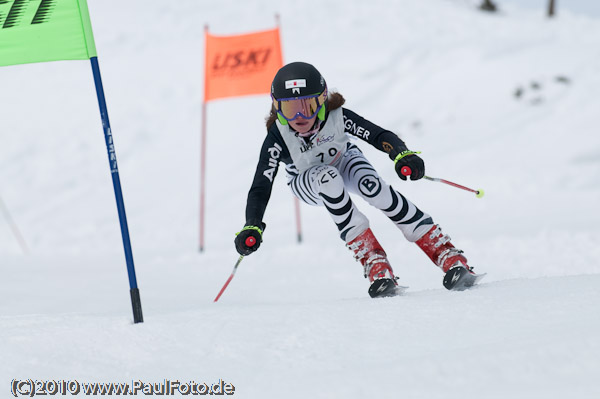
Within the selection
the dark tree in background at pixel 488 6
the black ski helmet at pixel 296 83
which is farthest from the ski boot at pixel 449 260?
the dark tree in background at pixel 488 6

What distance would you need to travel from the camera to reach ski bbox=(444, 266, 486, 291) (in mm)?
3268

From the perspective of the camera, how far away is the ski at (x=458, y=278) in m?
3.27

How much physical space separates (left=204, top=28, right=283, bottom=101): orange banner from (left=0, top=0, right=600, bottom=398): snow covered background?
220 centimetres

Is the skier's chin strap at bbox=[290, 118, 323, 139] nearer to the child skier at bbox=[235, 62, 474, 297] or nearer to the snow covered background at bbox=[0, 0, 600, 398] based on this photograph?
the child skier at bbox=[235, 62, 474, 297]

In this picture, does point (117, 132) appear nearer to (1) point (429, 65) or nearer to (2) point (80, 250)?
(2) point (80, 250)

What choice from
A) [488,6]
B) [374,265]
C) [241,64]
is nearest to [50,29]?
[374,265]

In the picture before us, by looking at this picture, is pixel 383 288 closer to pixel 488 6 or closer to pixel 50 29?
pixel 50 29

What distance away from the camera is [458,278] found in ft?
10.7

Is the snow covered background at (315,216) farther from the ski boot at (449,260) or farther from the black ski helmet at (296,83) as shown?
the black ski helmet at (296,83)

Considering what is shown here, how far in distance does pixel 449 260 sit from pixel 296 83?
1.34 metres

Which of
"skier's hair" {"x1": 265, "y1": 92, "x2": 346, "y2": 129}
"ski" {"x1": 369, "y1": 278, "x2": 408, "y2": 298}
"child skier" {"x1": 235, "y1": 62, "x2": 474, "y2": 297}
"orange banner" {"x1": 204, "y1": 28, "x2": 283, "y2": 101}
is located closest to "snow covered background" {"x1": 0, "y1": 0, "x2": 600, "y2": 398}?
"ski" {"x1": 369, "y1": 278, "x2": 408, "y2": 298}

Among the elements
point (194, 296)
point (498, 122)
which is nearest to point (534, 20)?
point (498, 122)

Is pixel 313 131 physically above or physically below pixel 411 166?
above

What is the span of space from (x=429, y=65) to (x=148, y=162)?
23.9 feet
